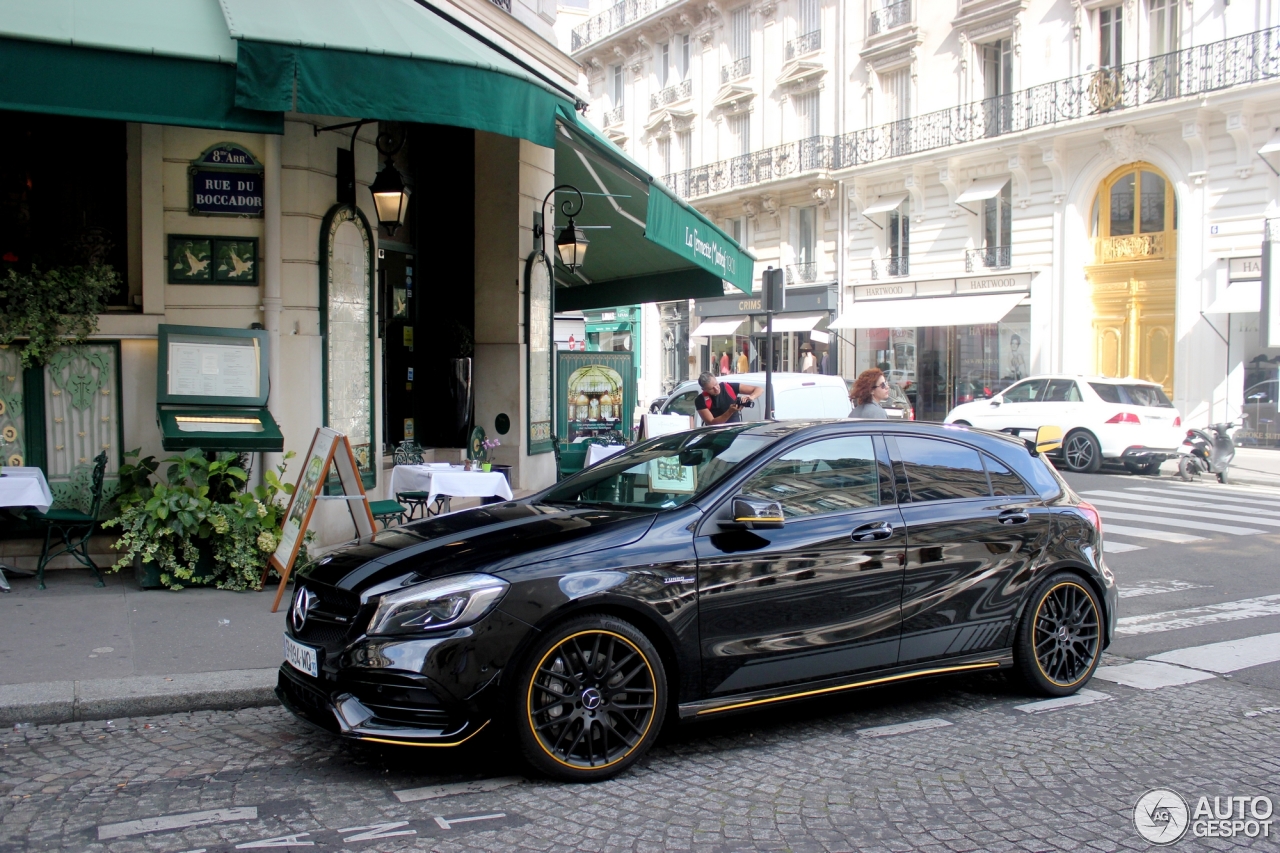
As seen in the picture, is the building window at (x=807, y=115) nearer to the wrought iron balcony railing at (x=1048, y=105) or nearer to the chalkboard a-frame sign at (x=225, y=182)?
the wrought iron balcony railing at (x=1048, y=105)

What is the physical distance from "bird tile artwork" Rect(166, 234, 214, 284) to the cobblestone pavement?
4.22 metres

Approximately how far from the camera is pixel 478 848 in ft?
12.1

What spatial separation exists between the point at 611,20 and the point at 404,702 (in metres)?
43.6

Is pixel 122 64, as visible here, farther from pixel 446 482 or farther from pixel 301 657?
pixel 301 657

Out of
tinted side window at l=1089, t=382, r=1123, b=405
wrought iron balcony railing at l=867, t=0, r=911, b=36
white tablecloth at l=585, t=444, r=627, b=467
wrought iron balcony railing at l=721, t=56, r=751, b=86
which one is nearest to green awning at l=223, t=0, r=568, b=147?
white tablecloth at l=585, t=444, r=627, b=467

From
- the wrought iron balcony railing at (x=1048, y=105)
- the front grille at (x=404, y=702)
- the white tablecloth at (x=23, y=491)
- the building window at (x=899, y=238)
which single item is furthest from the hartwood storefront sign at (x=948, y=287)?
the front grille at (x=404, y=702)

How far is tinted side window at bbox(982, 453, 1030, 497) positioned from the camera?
5656 millimetres

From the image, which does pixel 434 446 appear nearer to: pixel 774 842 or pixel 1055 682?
pixel 1055 682

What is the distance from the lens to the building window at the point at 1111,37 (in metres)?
25.0

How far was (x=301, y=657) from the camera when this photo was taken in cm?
454

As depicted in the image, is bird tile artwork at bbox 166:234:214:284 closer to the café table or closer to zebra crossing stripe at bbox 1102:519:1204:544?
the café table

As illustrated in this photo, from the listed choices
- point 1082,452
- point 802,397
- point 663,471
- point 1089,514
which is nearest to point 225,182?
point 663,471

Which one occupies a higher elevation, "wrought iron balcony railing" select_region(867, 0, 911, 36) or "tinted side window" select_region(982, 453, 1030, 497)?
"wrought iron balcony railing" select_region(867, 0, 911, 36)

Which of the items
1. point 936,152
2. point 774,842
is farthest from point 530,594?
point 936,152
